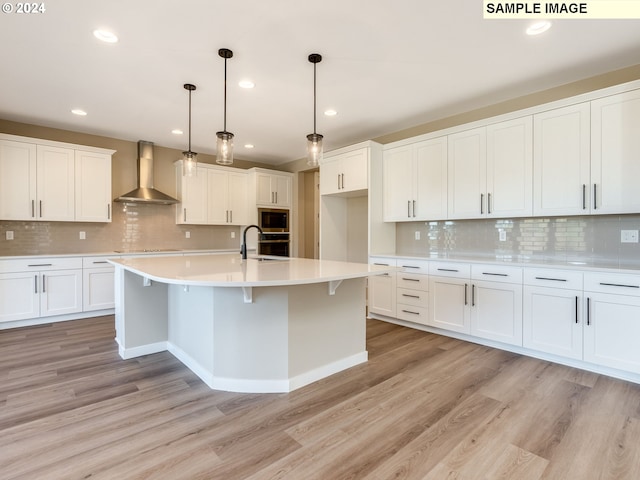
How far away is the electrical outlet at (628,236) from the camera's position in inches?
110

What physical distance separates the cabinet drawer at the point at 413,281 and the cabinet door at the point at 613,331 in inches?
57.2

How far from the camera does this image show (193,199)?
5.41 m

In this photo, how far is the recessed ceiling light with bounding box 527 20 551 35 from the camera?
2.25 meters

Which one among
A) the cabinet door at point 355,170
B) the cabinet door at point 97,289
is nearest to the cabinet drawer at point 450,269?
the cabinet door at point 355,170

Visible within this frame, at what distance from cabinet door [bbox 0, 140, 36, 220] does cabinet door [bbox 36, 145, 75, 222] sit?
7 cm

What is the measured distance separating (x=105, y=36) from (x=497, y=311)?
13.3 feet

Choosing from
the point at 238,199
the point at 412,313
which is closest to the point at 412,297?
the point at 412,313

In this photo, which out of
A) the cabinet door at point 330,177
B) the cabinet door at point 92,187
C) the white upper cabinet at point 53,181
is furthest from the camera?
the cabinet door at point 330,177

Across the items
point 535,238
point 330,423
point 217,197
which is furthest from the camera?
point 217,197

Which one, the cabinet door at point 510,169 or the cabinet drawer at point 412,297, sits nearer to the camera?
the cabinet door at point 510,169

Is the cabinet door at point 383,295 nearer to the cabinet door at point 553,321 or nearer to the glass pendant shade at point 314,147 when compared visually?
the cabinet door at point 553,321

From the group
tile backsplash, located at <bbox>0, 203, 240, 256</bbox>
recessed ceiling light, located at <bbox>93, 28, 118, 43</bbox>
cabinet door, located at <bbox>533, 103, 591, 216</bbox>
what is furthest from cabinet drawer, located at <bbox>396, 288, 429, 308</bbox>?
recessed ceiling light, located at <bbox>93, 28, 118, 43</bbox>

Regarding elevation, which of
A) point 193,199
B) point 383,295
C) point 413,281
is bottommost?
point 383,295

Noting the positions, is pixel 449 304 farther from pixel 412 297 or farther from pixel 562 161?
pixel 562 161
